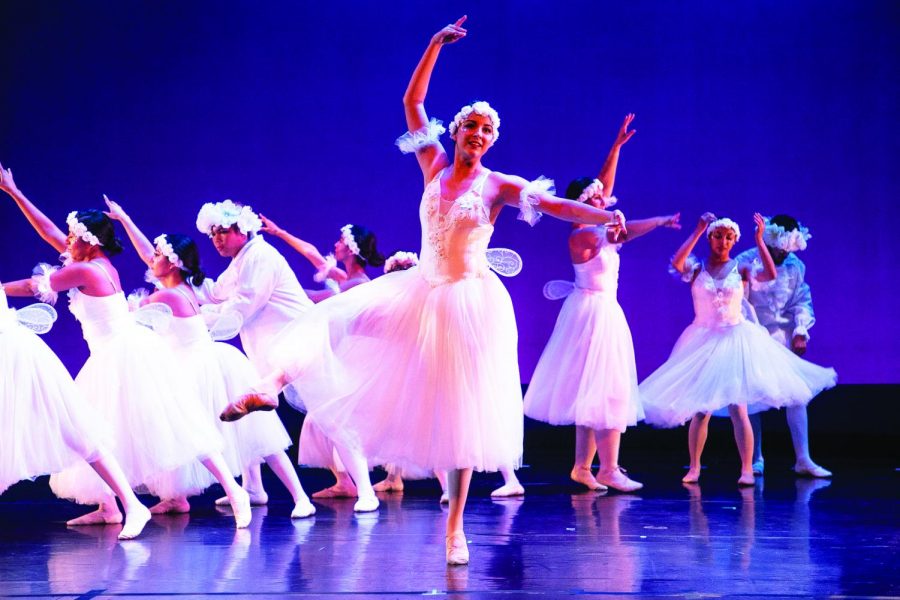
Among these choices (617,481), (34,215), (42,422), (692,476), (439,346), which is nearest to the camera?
(439,346)

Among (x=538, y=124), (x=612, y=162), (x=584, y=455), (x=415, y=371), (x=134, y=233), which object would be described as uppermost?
(x=538, y=124)

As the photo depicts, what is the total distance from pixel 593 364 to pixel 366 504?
57.7 inches

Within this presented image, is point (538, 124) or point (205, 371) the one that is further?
point (538, 124)

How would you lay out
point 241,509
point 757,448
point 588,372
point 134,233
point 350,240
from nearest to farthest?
point 241,509
point 134,233
point 588,372
point 350,240
point 757,448

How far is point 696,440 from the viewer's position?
5996 millimetres

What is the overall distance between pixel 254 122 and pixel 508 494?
3.61 metres

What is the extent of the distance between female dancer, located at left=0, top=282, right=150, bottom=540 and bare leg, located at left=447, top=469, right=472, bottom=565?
125cm

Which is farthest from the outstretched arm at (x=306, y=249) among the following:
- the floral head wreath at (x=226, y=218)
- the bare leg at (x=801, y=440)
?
the bare leg at (x=801, y=440)

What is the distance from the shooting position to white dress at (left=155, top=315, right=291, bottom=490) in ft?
15.9

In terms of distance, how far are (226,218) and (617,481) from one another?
228 cm

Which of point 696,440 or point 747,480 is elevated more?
point 696,440

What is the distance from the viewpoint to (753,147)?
7.89m

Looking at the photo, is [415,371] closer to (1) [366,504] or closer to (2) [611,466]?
(1) [366,504]

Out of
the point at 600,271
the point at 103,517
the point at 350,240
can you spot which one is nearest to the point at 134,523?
Answer: the point at 103,517
